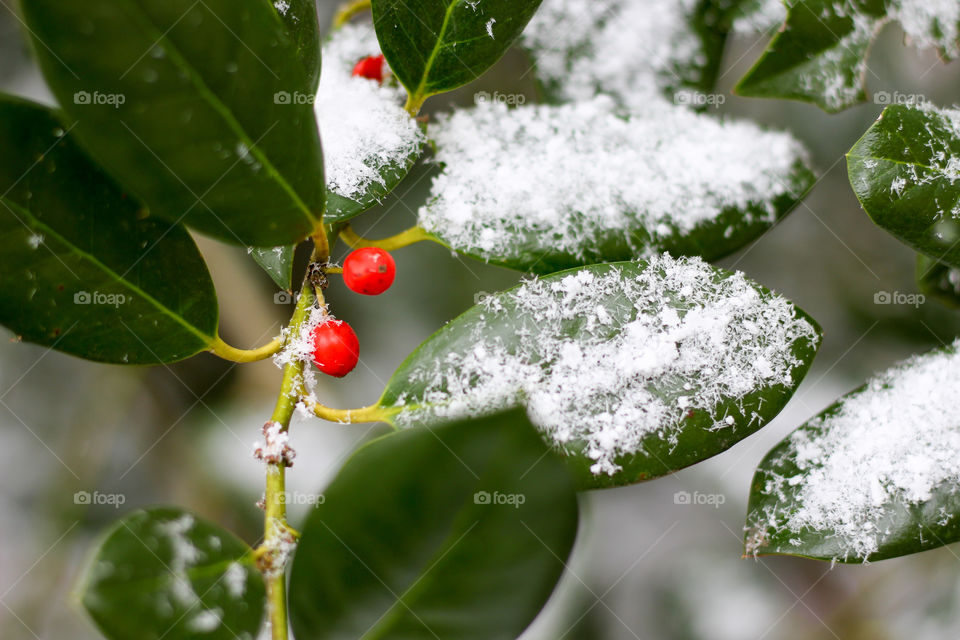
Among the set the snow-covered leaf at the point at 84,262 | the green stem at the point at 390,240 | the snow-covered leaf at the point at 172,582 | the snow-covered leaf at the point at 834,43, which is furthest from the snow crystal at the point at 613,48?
the snow-covered leaf at the point at 172,582

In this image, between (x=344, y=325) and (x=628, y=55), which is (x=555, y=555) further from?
(x=628, y=55)

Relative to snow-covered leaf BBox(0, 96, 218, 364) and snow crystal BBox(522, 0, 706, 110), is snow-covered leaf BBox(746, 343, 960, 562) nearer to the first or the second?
snow crystal BBox(522, 0, 706, 110)

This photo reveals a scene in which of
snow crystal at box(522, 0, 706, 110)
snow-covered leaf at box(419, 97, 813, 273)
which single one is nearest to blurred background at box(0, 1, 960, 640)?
snow crystal at box(522, 0, 706, 110)

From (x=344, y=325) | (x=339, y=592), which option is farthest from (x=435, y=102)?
(x=339, y=592)

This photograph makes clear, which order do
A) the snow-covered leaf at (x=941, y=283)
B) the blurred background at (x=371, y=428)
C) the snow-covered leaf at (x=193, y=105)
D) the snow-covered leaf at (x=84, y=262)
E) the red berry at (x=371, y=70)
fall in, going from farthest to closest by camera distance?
the blurred background at (x=371, y=428) → the red berry at (x=371, y=70) → the snow-covered leaf at (x=941, y=283) → the snow-covered leaf at (x=84, y=262) → the snow-covered leaf at (x=193, y=105)

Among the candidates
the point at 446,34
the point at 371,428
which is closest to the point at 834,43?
the point at 446,34

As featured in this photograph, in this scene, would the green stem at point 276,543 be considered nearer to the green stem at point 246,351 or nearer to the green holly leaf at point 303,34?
the green stem at point 246,351

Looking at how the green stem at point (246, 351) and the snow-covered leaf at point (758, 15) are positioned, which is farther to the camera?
the snow-covered leaf at point (758, 15)

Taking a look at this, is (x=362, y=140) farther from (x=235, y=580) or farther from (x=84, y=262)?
(x=235, y=580)
